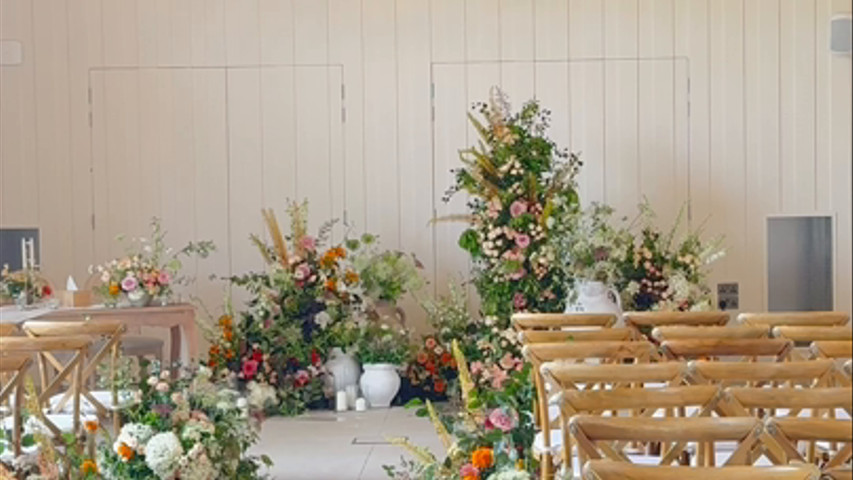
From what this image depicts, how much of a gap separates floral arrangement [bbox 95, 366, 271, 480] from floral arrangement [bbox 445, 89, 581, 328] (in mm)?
2994

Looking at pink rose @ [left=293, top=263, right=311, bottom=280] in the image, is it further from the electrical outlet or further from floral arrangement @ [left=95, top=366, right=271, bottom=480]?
the electrical outlet

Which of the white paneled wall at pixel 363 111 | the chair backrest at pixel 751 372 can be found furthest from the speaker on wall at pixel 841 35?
the white paneled wall at pixel 363 111

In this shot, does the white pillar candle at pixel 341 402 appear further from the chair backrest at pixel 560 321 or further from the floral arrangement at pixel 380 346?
the chair backrest at pixel 560 321

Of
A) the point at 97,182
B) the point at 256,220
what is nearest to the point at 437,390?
the point at 256,220

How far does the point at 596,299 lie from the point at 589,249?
37cm

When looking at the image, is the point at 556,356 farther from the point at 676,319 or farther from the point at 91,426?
the point at 91,426

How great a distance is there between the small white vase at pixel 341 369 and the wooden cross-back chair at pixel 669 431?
500cm

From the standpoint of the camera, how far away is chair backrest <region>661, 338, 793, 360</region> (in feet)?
12.5

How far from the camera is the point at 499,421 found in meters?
3.89

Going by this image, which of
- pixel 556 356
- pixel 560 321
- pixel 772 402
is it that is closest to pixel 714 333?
pixel 556 356

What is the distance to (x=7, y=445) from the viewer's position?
409 centimetres

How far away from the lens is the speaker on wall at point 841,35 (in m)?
0.90

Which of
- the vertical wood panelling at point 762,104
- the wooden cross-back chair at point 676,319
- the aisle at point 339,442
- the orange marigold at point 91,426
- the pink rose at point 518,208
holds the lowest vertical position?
the aisle at point 339,442

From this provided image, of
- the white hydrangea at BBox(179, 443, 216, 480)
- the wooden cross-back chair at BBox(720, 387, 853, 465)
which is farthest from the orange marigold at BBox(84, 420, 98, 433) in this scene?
the wooden cross-back chair at BBox(720, 387, 853, 465)
